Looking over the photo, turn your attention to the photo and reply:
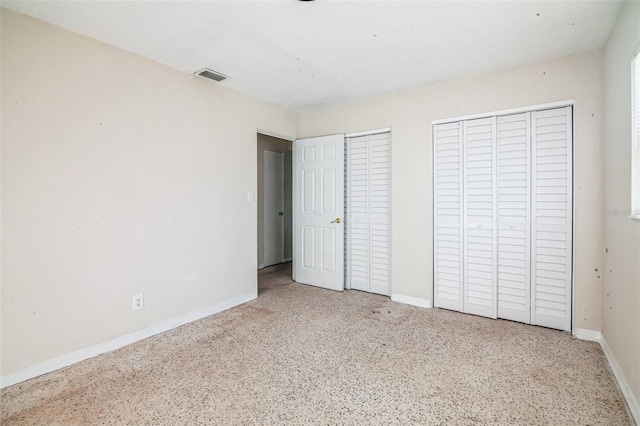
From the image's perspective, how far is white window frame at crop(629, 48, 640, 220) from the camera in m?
1.75

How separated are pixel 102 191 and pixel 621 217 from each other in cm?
361

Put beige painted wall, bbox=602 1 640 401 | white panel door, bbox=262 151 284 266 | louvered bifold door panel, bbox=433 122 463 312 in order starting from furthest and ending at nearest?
white panel door, bbox=262 151 284 266 < louvered bifold door panel, bbox=433 122 463 312 < beige painted wall, bbox=602 1 640 401

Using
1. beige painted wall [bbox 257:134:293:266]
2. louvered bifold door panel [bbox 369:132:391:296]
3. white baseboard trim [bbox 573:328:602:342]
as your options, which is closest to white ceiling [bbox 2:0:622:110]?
louvered bifold door panel [bbox 369:132:391:296]

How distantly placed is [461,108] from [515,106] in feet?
1.50

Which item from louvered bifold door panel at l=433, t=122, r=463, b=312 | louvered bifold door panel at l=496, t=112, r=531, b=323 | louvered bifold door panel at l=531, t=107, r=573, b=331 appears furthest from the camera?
louvered bifold door panel at l=433, t=122, r=463, b=312

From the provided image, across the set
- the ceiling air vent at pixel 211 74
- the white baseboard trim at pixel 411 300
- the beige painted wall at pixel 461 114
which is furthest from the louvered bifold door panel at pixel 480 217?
the ceiling air vent at pixel 211 74

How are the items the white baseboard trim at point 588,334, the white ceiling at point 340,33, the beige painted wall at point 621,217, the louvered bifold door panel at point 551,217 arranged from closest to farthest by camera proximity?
the beige painted wall at point 621,217
the white ceiling at point 340,33
the white baseboard trim at point 588,334
the louvered bifold door panel at point 551,217

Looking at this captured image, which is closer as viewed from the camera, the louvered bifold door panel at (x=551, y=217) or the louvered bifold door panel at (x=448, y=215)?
the louvered bifold door panel at (x=551, y=217)

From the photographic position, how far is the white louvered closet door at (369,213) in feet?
12.0

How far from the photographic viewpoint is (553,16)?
2.01 meters

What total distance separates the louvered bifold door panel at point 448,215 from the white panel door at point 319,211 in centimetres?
113

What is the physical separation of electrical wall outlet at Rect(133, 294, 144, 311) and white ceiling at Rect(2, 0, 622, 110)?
1.99 meters

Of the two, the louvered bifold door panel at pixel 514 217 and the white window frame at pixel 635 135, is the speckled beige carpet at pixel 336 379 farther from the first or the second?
the white window frame at pixel 635 135

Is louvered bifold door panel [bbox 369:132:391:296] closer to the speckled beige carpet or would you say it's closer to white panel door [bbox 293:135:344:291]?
white panel door [bbox 293:135:344:291]
